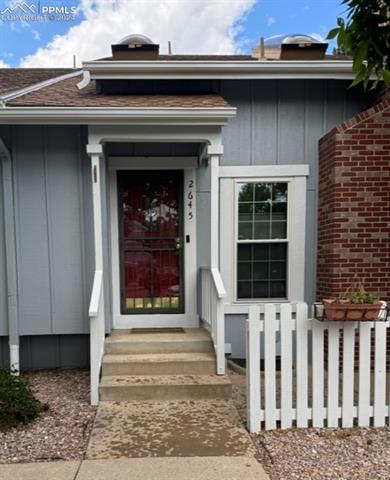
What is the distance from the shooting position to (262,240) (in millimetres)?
4695

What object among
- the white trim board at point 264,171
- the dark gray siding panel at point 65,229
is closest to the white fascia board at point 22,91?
the dark gray siding panel at point 65,229

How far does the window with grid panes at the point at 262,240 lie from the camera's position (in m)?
4.68

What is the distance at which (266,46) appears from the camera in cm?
554

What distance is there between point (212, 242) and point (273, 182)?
1374 mm

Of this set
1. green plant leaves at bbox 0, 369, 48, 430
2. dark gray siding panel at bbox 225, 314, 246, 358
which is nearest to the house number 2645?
dark gray siding panel at bbox 225, 314, 246, 358

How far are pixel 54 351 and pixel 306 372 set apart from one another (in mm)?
3088

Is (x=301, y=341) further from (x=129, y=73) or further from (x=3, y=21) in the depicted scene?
(x=3, y=21)

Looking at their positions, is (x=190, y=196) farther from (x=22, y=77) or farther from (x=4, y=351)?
(x=22, y=77)

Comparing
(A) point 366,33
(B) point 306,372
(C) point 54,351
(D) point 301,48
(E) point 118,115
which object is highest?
(D) point 301,48

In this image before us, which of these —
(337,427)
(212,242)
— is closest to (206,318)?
(212,242)

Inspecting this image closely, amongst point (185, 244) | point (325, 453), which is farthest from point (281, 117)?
point (325, 453)

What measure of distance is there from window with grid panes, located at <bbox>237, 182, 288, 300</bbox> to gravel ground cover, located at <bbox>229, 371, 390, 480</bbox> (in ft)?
6.43

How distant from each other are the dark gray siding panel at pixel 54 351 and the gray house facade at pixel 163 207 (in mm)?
12

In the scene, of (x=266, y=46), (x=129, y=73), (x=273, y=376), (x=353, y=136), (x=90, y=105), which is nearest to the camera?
(x=273, y=376)
